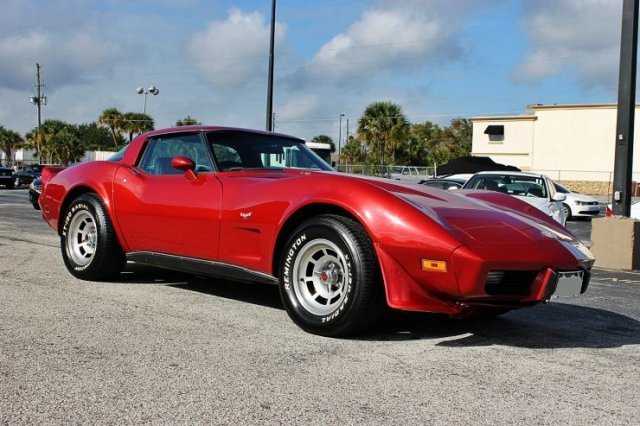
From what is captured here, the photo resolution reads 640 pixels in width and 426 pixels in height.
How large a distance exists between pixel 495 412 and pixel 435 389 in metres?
0.34

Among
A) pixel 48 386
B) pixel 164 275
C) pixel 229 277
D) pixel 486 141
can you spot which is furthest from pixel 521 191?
pixel 486 141

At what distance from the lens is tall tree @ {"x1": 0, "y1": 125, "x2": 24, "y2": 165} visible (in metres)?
85.8

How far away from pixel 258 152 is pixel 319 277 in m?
1.46

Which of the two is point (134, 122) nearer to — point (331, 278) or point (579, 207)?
point (579, 207)

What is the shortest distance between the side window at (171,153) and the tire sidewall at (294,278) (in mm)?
1185

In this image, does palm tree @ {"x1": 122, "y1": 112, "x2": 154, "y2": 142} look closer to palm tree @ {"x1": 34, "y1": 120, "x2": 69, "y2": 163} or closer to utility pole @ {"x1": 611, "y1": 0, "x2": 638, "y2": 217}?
palm tree @ {"x1": 34, "y1": 120, "x2": 69, "y2": 163}

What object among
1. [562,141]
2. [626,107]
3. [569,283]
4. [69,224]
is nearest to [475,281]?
[569,283]

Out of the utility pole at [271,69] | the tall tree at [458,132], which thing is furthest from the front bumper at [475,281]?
the tall tree at [458,132]

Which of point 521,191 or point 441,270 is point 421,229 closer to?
point 441,270

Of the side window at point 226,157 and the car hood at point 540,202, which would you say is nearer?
the side window at point 226,157

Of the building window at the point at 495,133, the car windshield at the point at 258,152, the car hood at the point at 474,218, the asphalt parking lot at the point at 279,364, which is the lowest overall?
the asphalt parking lot at the point at 279,364

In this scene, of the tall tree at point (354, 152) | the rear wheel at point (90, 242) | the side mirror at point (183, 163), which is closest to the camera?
the side mirror at point (183, 163)

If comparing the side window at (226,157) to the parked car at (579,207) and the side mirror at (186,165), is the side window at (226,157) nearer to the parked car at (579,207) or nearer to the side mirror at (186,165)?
the side mirror at (186,165)

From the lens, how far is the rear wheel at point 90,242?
17.9 ft
